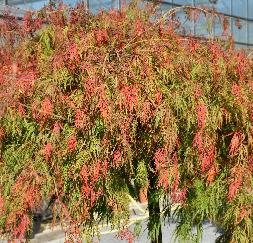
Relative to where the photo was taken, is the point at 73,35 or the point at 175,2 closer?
the point at 73,35

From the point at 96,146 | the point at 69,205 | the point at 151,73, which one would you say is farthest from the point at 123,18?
the point at 69,205

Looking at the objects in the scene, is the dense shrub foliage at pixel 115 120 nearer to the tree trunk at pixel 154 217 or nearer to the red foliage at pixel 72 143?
the red foliage at pixel 72 143

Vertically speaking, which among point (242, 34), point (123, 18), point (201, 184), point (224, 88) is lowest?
point (201, 184)

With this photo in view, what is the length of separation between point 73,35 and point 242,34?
10628 millimetres

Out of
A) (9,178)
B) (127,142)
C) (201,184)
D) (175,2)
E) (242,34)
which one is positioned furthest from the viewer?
(242,34)

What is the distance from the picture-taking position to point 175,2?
968 centimetres

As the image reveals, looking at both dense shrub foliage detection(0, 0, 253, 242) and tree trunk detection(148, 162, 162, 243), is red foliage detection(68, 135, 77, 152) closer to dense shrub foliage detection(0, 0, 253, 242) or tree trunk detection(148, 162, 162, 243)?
dense shrub foliage detection(0, 0, 253, 242)

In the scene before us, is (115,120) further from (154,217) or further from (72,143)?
(154,217)

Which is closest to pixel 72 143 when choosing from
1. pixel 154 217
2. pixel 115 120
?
pixel 115 120

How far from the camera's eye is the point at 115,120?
202 cm

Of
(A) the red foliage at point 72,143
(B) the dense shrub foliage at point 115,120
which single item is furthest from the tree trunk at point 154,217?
(A) the red foliage at point 72,143

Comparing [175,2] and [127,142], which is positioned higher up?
[175,2]

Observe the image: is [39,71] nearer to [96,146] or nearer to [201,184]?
[96,146]

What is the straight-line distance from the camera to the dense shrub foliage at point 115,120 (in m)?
2.10
